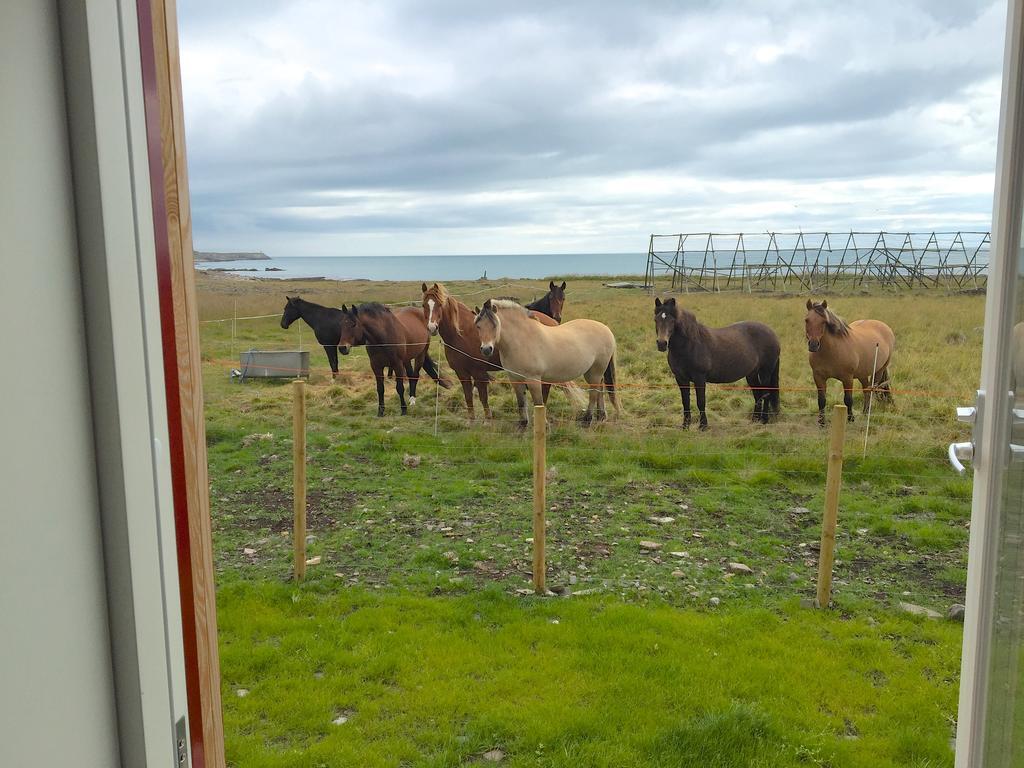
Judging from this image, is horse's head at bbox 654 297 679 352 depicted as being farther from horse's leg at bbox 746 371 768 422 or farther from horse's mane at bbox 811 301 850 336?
horse's mane at bbox 811 301 850 336

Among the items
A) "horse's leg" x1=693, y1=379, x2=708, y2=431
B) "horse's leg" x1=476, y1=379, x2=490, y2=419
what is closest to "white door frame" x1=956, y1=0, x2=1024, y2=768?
"horse's leg" x1=693, y1=379, x2=708, y2=431

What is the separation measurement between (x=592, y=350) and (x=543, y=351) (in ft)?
2.15

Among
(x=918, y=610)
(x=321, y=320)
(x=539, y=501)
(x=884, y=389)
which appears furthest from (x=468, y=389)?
(x=918, y=610)

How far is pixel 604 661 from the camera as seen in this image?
126 inches

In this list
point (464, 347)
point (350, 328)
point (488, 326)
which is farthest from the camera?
point (350, 328)

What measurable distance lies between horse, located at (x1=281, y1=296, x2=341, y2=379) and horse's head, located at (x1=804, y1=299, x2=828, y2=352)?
194 inches

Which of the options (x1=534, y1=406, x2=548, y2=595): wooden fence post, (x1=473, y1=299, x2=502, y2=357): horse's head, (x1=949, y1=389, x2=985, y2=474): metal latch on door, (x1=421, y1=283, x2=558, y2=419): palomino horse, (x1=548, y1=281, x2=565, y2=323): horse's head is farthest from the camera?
(x1=548, y1=281, x2=565, y2=323): horse's head

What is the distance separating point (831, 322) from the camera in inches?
283

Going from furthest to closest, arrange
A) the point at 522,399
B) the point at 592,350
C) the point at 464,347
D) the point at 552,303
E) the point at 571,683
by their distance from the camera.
→ the point at 552,303 → the point at 464,347 → the point at 592,350 → the point at 522,399 → the point at 571,683

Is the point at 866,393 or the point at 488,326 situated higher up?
the point at 488,326

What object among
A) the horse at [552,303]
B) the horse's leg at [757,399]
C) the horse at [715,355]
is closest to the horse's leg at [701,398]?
the horse at [715,355]

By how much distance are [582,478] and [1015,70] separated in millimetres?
5038

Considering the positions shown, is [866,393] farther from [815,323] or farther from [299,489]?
[299,489]

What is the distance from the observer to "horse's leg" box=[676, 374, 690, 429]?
7.41 m
